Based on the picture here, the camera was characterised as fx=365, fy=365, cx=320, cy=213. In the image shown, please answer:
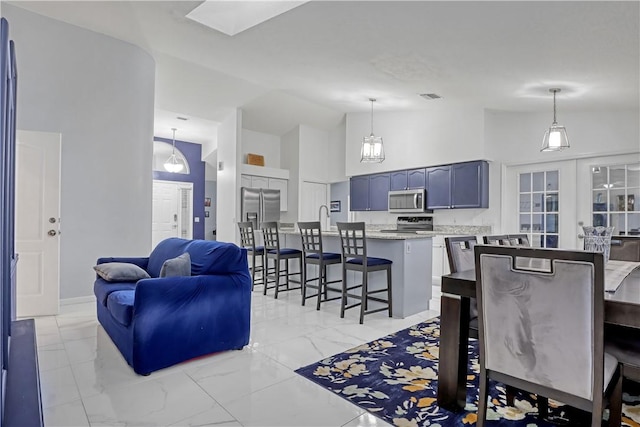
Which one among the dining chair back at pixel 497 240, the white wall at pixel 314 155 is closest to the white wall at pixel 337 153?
the white wall at pixel 314 155

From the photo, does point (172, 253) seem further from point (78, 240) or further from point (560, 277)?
point (560, 277)

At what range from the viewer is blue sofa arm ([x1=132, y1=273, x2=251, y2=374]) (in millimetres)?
2365

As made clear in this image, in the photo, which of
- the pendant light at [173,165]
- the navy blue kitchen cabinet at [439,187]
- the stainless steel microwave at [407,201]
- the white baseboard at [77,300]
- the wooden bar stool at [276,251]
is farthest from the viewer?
the pendant light at [173,165]

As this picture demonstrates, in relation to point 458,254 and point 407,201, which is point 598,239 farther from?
point 407,201

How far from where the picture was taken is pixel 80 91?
4.41 m

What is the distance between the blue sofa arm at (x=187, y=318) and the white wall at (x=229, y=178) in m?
4.09

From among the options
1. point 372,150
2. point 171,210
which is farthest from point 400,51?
point 171,210

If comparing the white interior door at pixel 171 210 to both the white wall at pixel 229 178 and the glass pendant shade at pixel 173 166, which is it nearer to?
the glass pendant shade at pixel 173 166

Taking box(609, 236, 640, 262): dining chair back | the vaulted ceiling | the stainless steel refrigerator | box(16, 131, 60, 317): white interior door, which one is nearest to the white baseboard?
box(16, 131, 60, 317): white interior door

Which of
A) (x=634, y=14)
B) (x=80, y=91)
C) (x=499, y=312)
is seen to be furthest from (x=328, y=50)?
(x=499, y=312)

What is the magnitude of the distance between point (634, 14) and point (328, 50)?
2.61m

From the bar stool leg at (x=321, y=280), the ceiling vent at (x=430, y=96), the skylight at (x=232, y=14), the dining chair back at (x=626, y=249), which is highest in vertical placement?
the skylight at (x=232, y=14)

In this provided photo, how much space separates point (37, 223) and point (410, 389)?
403 centimetres

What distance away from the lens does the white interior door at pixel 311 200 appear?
7.81 meters
